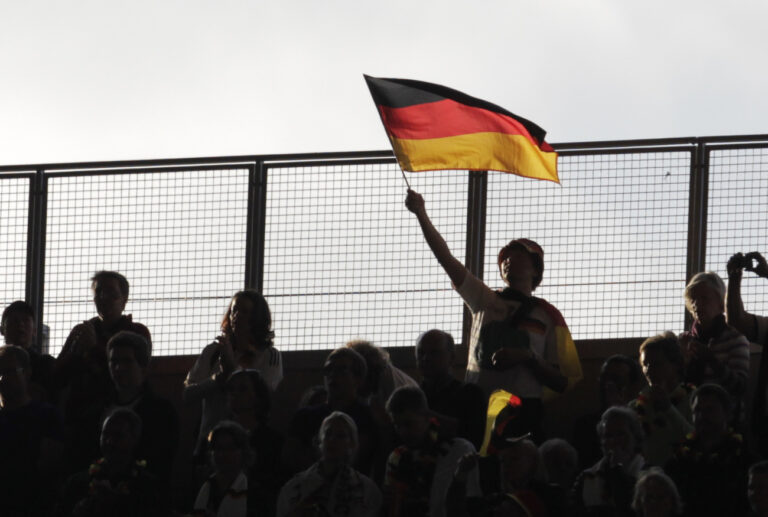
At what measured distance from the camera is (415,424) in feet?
35.4

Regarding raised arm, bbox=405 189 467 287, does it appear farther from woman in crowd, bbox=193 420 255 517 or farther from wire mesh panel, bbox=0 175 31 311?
wire mesh panel, bbox=0 175 31 311

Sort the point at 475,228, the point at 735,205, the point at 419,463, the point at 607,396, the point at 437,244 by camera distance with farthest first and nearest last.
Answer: the point at 475,228 < the point at 735,205 < the point at 437,244 < the point at 607,396 < the point at 419,463

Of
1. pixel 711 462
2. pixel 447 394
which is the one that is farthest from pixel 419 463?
pixel 711 462

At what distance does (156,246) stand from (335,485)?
4.00 meters

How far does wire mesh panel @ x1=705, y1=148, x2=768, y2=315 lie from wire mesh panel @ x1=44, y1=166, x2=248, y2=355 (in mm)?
3429

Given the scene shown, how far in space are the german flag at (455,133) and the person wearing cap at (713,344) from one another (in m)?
1.80

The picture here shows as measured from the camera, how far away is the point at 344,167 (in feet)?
46.0

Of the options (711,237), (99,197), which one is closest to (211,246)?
(99,197)

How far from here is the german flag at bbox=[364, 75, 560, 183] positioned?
1319 centimetres

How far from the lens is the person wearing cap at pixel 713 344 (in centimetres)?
1148

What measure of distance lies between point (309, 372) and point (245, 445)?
2.77 meters

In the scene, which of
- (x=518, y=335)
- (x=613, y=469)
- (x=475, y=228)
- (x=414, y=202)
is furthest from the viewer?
(x=475, y=228)

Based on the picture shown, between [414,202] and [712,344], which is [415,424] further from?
[414,202]

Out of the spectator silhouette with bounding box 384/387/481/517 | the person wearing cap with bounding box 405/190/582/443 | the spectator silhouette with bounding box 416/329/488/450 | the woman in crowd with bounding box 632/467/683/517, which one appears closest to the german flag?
the person wearing cap with bounding box 405/190/582/443
